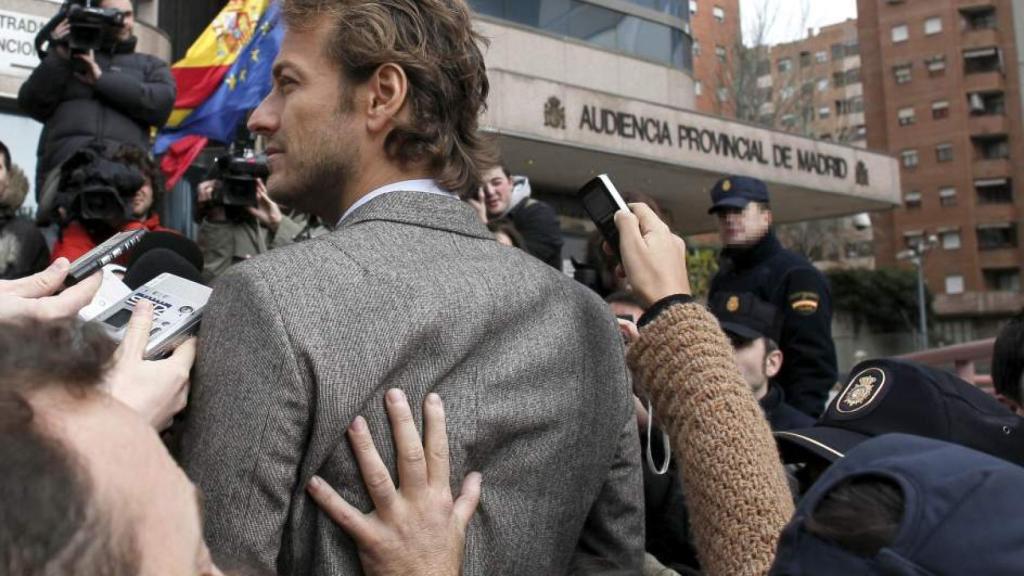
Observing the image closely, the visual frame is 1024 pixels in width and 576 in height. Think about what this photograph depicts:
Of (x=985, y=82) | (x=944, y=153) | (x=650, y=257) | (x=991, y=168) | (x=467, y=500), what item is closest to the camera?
(x=467, y=500)

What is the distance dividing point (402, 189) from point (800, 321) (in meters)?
3.44

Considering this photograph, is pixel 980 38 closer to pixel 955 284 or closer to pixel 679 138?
pixel 955 284

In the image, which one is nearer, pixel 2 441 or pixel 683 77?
pixel 2 441

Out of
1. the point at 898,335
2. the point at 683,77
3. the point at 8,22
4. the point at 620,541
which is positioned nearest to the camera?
the point at 620,541

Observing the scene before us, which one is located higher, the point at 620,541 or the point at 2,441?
the point at 2,441

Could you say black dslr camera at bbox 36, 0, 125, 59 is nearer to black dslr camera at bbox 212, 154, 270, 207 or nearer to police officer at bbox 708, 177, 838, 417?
black dslr camera at bbox 212, 154, 270, 207

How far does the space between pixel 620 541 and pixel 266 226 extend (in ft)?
9.50

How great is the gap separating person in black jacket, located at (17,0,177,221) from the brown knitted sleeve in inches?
138

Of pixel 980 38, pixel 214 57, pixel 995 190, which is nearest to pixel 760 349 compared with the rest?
pixel 214 57

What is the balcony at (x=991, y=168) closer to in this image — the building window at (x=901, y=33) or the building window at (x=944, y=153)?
the building window at (x=944, y=153)

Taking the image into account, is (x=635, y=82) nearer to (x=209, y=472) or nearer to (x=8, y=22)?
(x=8, y=22)

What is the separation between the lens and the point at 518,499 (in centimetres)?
171

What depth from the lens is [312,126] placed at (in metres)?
1.83

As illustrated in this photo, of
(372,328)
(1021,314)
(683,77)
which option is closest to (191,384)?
(372,328)
